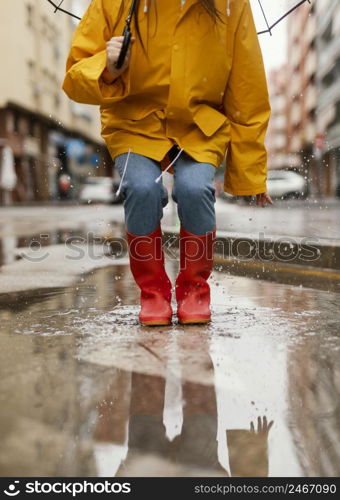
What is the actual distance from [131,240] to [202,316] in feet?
1.52

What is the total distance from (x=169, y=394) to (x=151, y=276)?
112cm

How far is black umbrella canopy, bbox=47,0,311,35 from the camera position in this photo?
12.6 ft

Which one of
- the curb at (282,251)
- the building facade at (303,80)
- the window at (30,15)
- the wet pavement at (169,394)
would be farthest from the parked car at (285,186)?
the wet pavement at (169,394)

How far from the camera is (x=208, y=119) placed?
3.33 meters

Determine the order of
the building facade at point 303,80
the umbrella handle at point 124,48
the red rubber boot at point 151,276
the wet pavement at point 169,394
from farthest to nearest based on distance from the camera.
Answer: the building facade at point 303,80 < the red rubber boot at point 151,276 < the umbrella handle at point 124,48 < the wet pavement at point 169,394

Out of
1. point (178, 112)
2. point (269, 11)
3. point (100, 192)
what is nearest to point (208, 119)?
point (178, 112)

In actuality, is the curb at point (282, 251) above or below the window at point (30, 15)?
below

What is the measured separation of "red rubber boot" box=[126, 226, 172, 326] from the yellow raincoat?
389mm

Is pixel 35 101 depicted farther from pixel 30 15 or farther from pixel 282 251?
pixel 282 251

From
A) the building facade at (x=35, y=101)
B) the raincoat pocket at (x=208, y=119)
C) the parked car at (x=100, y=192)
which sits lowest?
the parked car at (x=100, y=192)

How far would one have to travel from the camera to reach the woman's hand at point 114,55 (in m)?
3.05

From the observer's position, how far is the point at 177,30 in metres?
3.24

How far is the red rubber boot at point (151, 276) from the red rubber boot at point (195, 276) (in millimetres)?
84

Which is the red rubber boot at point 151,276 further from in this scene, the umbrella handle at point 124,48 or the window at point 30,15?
the window at point 30,15
